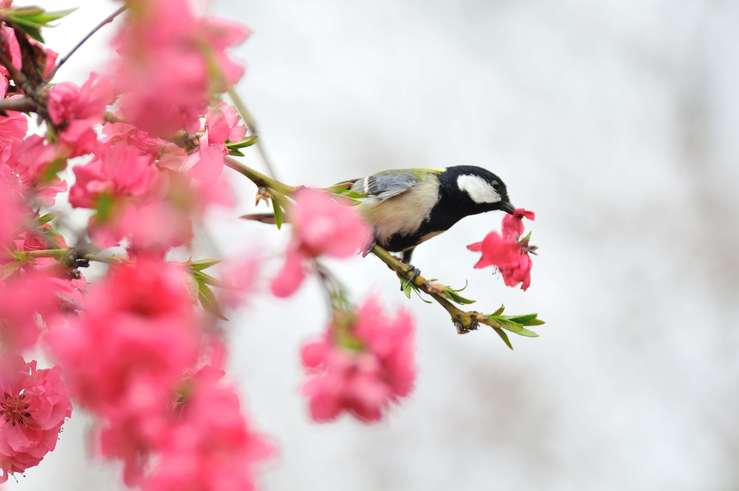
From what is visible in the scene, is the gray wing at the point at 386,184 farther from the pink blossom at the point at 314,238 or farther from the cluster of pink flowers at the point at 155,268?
the pink blossom at the point at 314,238

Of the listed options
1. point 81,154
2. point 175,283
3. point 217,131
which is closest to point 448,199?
point 217,131

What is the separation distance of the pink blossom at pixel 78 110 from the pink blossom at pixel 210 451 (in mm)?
159

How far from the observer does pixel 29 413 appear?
0.60 m

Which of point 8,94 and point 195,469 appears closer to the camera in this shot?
point 195,469

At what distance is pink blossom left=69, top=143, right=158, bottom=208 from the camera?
44 cm

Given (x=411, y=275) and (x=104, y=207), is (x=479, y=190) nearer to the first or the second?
(x=411, y=275)

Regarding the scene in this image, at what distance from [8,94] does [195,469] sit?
0.34 m

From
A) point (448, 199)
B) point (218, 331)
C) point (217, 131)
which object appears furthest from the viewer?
point (448, 199)

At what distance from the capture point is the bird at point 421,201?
4.04 ft

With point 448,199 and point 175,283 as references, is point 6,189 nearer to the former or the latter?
point 175,283

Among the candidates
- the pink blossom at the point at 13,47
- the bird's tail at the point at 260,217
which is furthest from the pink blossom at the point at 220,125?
the bird's tail at the point at 260,217

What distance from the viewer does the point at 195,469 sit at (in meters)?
0.33

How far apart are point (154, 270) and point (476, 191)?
0.95 m

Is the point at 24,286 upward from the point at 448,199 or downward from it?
downward
